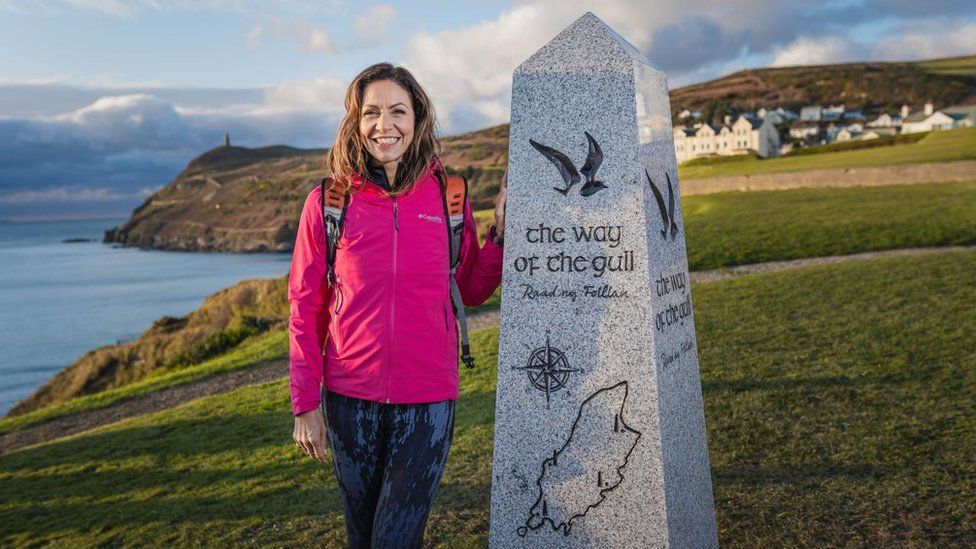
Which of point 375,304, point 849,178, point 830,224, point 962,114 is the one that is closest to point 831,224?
point 830,224

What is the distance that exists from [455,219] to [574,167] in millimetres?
643

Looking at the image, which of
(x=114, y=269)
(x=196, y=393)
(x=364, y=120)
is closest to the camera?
(x=364, y=120)

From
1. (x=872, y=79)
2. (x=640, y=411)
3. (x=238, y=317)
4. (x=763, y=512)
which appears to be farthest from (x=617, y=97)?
(x=872, y=79)

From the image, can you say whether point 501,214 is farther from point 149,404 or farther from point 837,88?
point 837,88

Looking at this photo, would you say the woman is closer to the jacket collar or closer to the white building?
the jacket collar

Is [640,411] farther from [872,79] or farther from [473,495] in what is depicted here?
[872,79]

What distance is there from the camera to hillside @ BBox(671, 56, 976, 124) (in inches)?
4129

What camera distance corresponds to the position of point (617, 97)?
3.45 meters

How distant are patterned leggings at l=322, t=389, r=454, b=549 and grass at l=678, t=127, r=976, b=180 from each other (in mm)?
33518

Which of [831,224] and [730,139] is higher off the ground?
[730,139]

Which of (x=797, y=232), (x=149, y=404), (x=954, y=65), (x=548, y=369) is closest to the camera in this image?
(x=548, y=369)

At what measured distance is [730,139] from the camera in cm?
8112

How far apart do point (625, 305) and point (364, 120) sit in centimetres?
134

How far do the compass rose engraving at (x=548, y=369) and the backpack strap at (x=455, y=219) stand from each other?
455 mm
